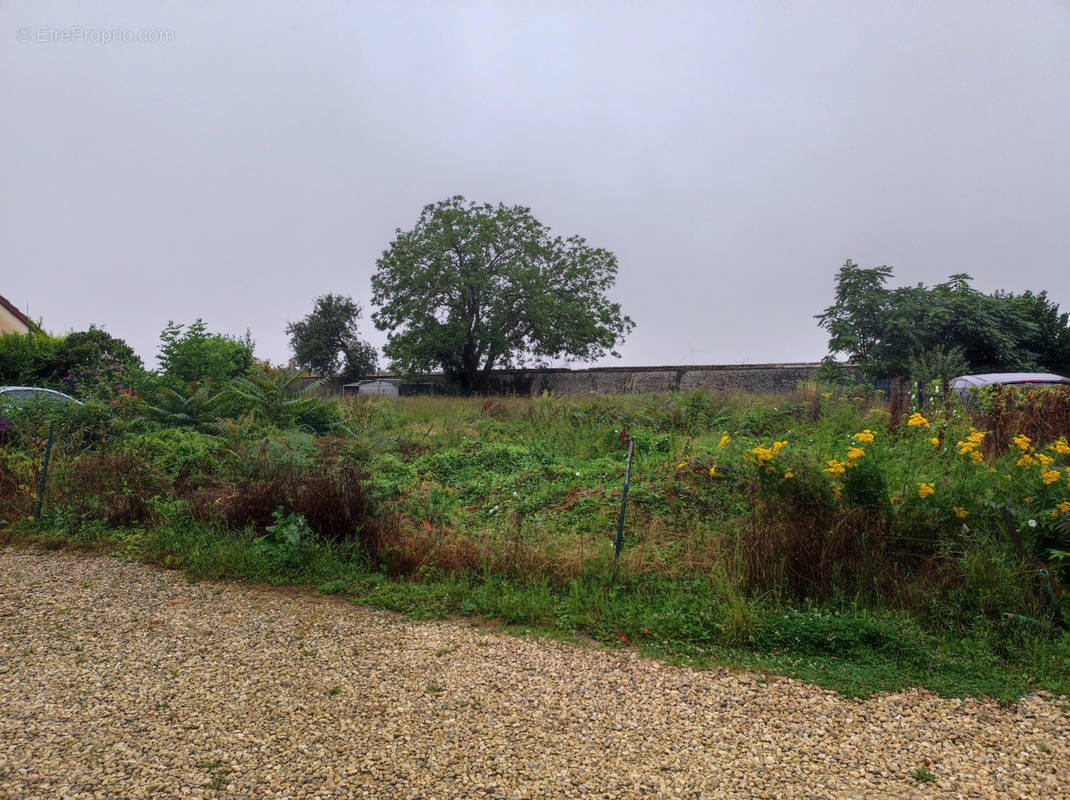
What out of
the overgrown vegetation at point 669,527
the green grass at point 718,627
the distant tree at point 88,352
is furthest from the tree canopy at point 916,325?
the distant tree at point 88,352

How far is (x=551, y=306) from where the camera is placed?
2495 cm

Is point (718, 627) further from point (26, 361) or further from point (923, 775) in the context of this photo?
point (26, 361)

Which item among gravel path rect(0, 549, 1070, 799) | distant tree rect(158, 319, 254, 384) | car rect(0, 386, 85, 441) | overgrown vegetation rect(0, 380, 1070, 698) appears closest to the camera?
gravel path rect(0, 549, 1070, 799)

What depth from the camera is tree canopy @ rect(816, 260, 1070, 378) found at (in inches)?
717

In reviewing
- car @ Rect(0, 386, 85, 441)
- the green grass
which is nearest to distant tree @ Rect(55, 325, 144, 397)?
car @ Rect(0, 386, 85, 441)

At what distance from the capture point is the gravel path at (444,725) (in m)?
2.50

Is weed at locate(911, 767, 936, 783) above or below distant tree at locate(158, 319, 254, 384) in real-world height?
below

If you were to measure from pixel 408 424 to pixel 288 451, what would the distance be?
14.4ft

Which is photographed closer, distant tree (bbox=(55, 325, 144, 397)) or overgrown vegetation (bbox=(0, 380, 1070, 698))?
overgrown vegetation (bbox=(0, 380, 1070, 698))

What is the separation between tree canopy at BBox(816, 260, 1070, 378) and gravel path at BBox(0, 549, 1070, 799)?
17.3 m

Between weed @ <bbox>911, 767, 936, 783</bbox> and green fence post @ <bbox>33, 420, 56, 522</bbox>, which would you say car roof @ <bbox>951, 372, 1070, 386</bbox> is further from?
green fence post @ <bbox>33, 420, 56, 522</bbox>

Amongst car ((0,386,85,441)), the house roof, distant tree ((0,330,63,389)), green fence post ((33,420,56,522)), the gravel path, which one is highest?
the house roof

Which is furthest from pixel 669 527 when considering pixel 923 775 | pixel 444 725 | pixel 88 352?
pixel 88 352

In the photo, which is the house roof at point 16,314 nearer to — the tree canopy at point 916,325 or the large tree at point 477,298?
the large tree at point 477,298
